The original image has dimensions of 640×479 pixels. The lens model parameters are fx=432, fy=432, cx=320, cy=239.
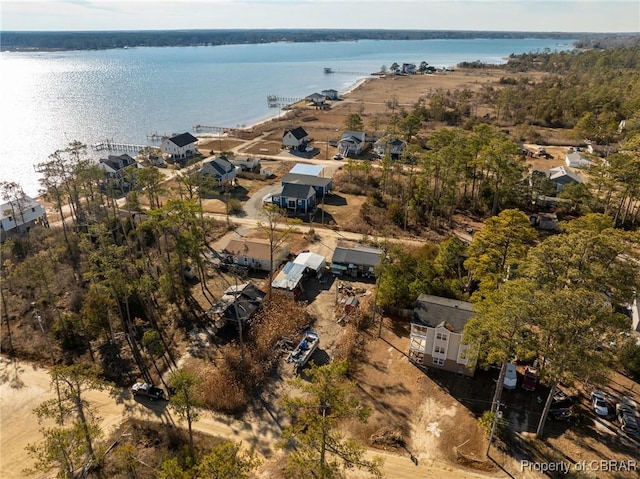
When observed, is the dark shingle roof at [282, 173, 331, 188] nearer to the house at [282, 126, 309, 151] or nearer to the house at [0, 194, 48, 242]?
the house at [282, 126, 309, 151]

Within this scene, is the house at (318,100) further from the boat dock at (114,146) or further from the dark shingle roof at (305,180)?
the dark shingle roof at (305,180)

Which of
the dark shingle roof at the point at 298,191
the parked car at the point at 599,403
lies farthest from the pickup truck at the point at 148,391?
the dark shingle roof at the point at 298,191

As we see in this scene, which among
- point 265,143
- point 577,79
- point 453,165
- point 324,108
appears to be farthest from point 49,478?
point 577,79

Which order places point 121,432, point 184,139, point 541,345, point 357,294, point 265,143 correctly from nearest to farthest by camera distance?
point 541,345 < point 121,432 < point 357,294 < point 184,139 < point 265,143

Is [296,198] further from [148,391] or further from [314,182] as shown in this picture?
[148,391]

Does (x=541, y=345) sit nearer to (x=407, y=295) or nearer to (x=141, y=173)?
(x=407, y=295)

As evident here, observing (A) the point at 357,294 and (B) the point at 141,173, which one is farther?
(B) the point at 141,173

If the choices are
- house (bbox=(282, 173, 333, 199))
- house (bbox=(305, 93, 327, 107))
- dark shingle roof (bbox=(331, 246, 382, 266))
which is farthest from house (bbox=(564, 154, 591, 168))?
house (bbox=(305, 93, 327, 107))
